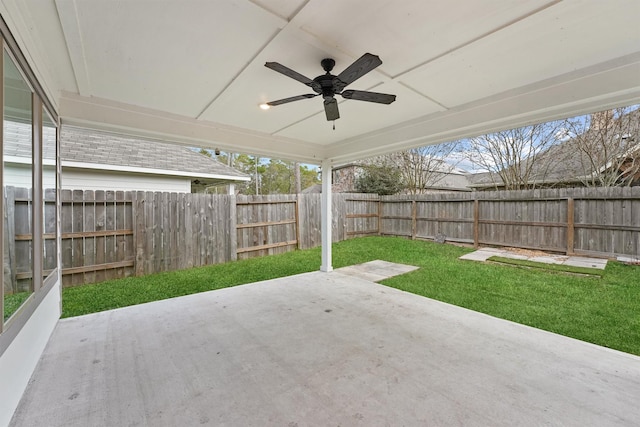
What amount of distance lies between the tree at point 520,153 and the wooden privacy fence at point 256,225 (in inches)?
102

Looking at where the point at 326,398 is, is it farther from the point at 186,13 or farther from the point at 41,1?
the point at 41,1

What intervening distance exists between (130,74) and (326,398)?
298cm

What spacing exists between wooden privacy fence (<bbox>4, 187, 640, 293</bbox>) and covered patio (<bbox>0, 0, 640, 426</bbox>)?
93 centimetres

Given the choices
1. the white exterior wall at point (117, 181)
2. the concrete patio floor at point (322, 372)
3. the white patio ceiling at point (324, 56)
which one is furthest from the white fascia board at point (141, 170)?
the concrete patio floor at point (322, 372)

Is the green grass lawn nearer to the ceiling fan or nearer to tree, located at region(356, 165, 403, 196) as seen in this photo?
the ceiling fan

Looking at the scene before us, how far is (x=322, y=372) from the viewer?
79.7 inches

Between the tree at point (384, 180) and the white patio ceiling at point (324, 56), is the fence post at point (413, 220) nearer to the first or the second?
the tree at point (384, 180)

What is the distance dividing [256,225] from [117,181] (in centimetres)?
341

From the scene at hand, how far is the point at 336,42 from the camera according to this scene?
190 centimetres

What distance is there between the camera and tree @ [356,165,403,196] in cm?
1089

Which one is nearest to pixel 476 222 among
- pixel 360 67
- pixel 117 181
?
pixel 360 67

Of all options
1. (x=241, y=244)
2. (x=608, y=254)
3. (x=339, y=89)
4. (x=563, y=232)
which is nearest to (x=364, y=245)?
(x=241, y=244)

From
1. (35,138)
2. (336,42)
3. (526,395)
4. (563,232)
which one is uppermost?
(336,42)

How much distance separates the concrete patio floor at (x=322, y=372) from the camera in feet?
5.28
